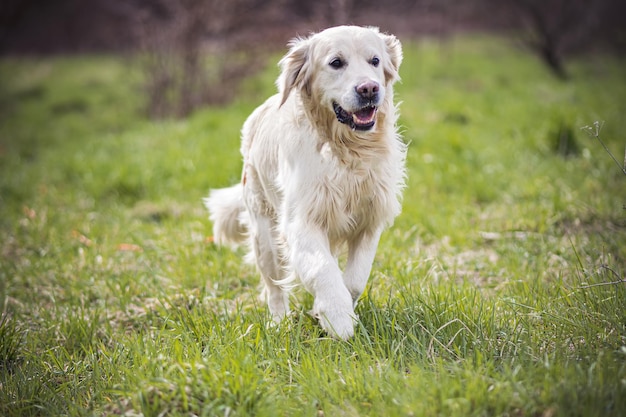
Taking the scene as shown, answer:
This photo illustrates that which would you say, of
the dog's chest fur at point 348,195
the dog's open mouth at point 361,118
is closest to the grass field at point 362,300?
the dog's chest fur at point 348,195

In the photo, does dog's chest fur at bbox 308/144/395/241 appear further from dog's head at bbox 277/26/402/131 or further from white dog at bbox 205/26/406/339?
dog's head at bbox 277/26/402/131

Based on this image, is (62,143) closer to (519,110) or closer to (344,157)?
(519,110)

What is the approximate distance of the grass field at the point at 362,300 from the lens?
2.22 metres

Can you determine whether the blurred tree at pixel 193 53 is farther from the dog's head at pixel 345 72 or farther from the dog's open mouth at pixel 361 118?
the dog's open mouth at pixel 361 118

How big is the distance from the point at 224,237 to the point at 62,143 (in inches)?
252

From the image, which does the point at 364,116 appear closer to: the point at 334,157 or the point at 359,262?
the point at 334,157

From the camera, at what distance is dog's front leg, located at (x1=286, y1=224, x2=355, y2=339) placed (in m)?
2.64

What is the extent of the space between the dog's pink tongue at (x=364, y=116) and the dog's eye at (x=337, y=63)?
10.2 inches

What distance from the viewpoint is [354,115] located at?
288 cm

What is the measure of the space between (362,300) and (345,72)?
3.69 ft

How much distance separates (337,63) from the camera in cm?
295

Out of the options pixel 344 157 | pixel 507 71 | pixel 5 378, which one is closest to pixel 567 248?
pixel 344 157

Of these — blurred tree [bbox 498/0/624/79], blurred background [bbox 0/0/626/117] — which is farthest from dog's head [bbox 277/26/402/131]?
blurred tree [bbox 498/0/624/79]

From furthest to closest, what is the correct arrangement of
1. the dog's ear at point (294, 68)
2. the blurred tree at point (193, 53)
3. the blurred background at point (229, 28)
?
1. the blurred background at point (229, 28)
2. the blurred tree at point (193, 53)
3. the dog's ear at point (294, 68)
